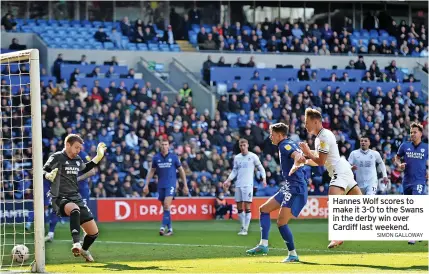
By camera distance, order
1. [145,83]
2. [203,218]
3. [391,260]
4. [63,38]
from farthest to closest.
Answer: [63,38], [145,83], [203,218], [391,260]

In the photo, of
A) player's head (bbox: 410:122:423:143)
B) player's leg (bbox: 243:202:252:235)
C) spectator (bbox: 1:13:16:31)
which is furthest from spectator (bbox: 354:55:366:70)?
player's head (bbox: 410:122:423:143)

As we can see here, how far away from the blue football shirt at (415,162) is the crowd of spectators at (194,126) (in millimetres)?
8970

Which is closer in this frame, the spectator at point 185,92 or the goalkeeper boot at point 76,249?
the goalkeeper boot at point 76,249

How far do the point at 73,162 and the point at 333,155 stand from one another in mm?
4028

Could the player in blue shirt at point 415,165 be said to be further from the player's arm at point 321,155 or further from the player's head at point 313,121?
the player's arm at point 321,155

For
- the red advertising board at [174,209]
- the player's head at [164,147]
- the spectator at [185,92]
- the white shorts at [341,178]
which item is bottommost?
the red advertising board at [174,209]

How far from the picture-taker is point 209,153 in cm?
3148

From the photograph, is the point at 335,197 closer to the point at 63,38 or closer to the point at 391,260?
the point at 391,260

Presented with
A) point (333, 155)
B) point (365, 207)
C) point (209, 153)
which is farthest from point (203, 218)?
point (365, 207)

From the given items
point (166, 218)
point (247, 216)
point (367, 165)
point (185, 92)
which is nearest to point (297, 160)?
point (367, 165)

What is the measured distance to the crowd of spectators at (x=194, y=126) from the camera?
96.3 ft

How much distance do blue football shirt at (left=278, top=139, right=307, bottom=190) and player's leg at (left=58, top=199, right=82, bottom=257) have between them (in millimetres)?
3192

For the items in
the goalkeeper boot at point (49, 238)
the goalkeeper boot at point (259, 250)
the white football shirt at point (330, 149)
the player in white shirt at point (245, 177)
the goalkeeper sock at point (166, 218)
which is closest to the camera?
the white football shirt at point (330, 149)

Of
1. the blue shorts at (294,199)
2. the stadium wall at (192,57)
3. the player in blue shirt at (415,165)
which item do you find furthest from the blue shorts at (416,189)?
the stadium wall at (192,57)
